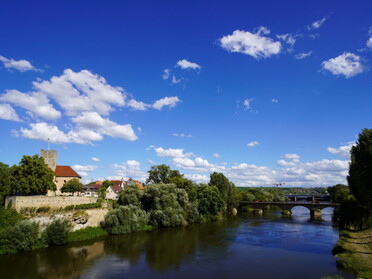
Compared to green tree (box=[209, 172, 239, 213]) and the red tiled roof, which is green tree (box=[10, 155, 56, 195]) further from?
green tree (box=[209, 172, 239, 213])

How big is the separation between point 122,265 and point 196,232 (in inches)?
742

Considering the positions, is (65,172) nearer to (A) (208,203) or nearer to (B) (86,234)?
(B) (86,234)

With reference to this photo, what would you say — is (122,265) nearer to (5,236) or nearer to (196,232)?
(5,236)

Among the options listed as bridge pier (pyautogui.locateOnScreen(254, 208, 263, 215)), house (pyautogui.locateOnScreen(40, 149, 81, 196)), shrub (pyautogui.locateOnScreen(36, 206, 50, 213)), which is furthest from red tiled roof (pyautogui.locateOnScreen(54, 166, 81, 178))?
bridge pier (pyautogui.locateOnScreen(254, 208, 263, 215))

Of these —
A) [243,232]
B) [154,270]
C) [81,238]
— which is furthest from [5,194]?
[243,232]

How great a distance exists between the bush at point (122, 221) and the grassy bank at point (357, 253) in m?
25.4

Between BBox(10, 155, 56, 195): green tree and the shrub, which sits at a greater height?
BBox(10, 155, 56, 195): green tree

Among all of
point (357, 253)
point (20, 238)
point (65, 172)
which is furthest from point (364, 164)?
point (65, 172)

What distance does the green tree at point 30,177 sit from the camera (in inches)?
1411

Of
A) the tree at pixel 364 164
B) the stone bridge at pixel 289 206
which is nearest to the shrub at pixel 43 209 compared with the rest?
the tree at pixel 364 164

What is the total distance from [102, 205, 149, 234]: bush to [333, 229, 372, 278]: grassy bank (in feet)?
83.3

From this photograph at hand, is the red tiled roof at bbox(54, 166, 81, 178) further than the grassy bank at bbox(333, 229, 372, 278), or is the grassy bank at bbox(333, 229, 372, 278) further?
the red tiled roof at bbox(54, 166, 81, 178)

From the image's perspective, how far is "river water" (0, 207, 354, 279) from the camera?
2259cm

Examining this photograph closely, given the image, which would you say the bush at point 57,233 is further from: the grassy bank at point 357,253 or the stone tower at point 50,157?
the grassy bank at point 357,253
